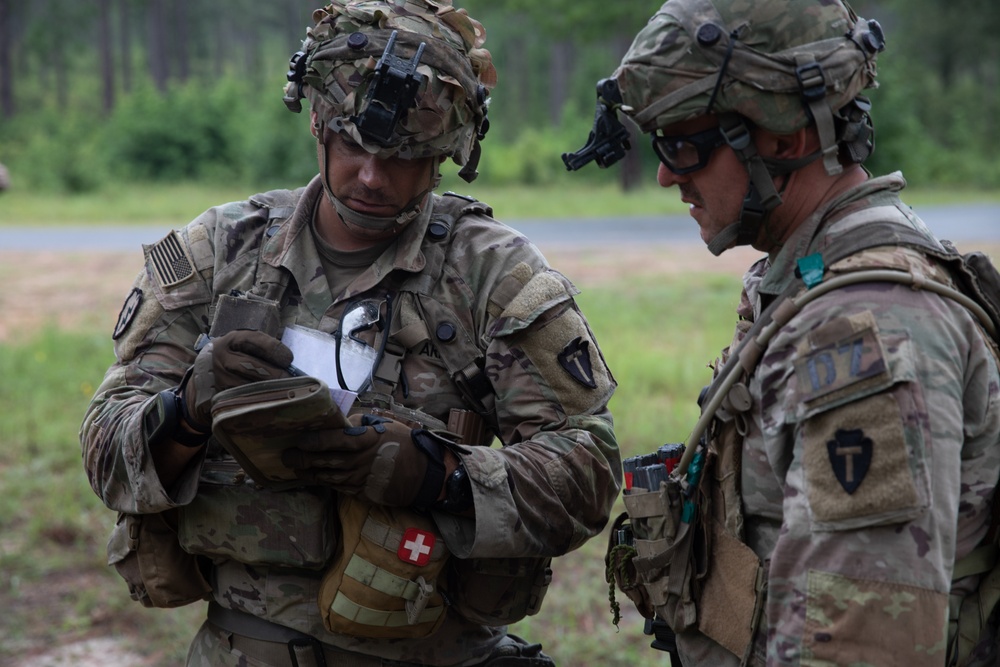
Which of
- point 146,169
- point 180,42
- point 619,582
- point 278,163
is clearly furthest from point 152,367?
point 180,42

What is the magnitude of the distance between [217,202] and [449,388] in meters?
17.9

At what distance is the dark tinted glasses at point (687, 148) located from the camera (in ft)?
7.11

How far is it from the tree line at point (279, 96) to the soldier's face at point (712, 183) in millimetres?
16169

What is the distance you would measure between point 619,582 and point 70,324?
8525 millimetres

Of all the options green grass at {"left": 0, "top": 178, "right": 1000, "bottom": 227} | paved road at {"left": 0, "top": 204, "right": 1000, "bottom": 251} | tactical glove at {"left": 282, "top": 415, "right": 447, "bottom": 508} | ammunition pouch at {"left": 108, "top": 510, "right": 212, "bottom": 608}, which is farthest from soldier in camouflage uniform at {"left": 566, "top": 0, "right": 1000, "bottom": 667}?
green grass at {"left": 0, "top": 178, "right": 1000, "bottom": 227}

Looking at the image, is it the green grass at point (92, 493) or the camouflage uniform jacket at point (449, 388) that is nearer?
the camouflage uniform jacket at point (449, 388)

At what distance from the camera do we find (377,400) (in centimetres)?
275

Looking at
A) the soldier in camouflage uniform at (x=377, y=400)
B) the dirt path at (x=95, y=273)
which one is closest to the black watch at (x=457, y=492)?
the soldier in camouflage uniform at (x=377, y=400)

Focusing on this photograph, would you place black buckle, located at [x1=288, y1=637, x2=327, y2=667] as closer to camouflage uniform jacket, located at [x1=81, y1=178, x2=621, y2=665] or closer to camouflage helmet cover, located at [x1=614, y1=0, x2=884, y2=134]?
camouflage uniform jacket, located at [x1=81, y1=178, x2=621, y2=665]

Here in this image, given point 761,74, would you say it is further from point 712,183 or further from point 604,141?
point 604,141

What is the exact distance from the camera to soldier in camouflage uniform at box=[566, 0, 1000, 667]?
5.90ft

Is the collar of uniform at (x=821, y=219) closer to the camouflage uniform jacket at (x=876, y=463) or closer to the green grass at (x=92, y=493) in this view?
the camouflage uniform jacket at (x=876, y=463)

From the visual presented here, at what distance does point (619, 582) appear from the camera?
8.47ft

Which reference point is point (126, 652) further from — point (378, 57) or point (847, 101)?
point (847, 101)
